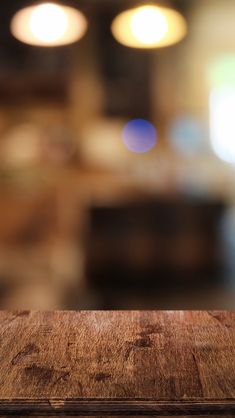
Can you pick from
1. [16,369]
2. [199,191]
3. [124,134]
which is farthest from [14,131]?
[16,369]

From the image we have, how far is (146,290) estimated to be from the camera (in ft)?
13.9

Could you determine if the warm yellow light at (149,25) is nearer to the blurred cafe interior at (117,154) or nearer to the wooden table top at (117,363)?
the blurred cafe interior at (117,154)

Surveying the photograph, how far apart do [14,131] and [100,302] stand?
2.91 m

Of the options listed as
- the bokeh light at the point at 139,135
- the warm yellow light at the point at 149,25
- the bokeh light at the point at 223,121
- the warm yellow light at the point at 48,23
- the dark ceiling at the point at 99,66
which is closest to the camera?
the warm yellow light at the point at 48,23

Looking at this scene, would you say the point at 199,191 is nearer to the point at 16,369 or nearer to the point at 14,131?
the point at 14,131

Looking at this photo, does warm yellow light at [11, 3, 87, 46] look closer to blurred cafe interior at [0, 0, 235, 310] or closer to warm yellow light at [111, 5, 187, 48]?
blurred cafe interior at [0, 0, 235, 310]

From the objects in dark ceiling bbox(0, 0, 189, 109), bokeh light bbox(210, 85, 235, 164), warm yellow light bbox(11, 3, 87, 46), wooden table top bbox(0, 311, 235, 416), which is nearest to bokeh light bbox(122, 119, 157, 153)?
dark ceiling bbox(0, 0, 189, 109)

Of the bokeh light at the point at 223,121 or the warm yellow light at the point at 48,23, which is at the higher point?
the warm yellow light at the point at 48,23

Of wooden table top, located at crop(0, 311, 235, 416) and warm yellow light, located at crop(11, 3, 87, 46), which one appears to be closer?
wooden table top, located at crop(0, 311, 235, 416)

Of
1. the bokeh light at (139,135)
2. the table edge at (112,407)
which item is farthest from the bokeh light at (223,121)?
the table edge at (112,407)

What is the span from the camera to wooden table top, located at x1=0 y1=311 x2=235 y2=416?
51 centimetres

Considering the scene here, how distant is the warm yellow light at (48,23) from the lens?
3066 mm

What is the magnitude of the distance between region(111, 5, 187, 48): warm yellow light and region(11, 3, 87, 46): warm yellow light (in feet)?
0.88

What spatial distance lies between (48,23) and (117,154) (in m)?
3.68
